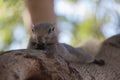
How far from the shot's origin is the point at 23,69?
1430mm

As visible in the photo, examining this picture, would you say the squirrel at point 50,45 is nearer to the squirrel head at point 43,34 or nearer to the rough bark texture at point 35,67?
the squirrel head at point 43,34

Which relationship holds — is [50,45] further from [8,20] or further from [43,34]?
[8,20]

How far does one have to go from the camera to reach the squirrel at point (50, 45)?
6.17 ft

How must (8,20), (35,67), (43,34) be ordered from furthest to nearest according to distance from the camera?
(8,20), (43,34), (35,67)

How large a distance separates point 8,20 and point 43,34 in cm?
148

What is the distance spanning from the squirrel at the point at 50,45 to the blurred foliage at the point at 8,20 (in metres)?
0.68

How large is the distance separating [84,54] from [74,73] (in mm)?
520

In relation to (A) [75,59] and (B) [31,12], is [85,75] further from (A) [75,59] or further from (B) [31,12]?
(B) [31,12]

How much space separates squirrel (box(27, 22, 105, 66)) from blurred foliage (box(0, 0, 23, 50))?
0.68 m

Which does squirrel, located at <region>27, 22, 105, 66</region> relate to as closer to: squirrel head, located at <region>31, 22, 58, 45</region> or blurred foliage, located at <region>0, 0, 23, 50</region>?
squirrel head, located at <region>31, 22, 58, 45</region>

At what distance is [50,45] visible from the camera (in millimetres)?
1967

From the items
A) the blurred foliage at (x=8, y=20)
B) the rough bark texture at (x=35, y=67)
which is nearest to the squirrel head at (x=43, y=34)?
the rough bark texture at (x=35, y=67)

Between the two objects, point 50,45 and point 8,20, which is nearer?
point 50,45

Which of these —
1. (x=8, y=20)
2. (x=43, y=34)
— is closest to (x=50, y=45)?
(x=43, y=34)
